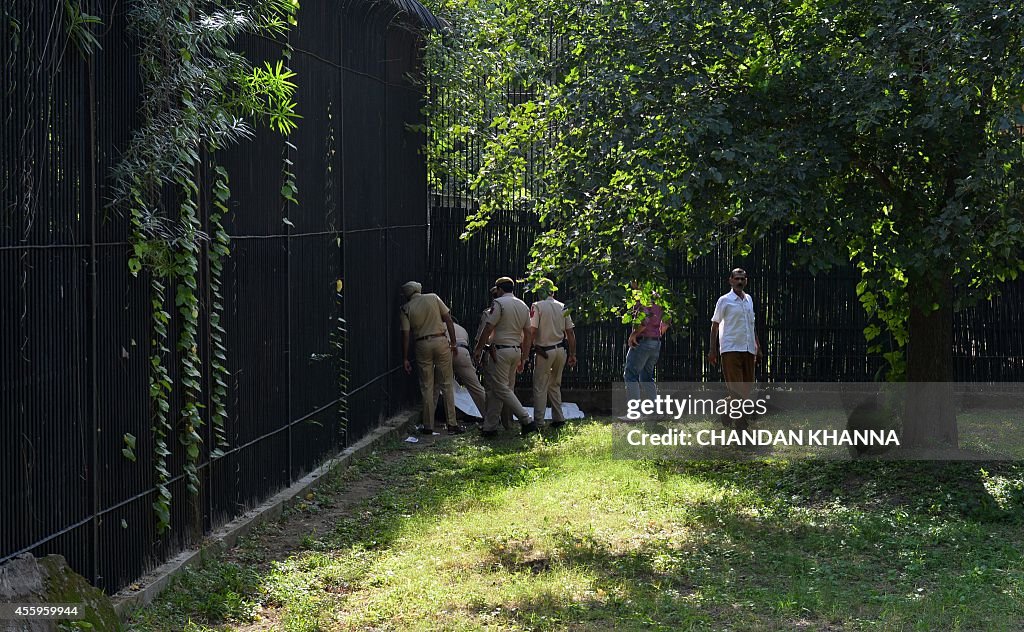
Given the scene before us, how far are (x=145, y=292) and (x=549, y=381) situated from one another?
8.09 metres

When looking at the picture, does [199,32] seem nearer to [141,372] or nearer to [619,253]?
[141,372]

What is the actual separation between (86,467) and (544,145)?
22.5ft

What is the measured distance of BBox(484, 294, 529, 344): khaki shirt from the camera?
1423 centimetres

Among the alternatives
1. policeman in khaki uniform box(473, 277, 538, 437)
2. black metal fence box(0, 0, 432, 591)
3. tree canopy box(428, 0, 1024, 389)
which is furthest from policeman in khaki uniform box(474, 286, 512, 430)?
tree canopy box(428, 0, 1024, 389)

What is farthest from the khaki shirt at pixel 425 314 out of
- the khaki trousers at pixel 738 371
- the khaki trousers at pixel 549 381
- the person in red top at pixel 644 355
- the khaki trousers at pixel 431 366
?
the khaki trousers at pixel 738 371

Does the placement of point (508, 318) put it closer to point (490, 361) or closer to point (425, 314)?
point (490, 361)

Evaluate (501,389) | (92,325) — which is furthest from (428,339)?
(92,325)

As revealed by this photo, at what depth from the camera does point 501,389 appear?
1425 centimetres

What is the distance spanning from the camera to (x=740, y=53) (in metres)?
9.59

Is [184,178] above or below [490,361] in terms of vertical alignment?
above

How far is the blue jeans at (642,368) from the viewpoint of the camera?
50.0 ft

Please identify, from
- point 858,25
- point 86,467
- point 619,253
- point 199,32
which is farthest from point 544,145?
point 86,467

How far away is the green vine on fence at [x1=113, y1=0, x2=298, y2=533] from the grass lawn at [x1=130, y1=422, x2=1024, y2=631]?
1.05 meters

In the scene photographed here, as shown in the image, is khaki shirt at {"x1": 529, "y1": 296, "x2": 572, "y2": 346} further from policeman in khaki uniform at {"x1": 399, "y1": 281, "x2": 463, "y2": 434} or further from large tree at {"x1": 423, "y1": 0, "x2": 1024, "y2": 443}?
large tree at {"x1": 423, "y1": 0, "x2": 1024, "y2": 443}
